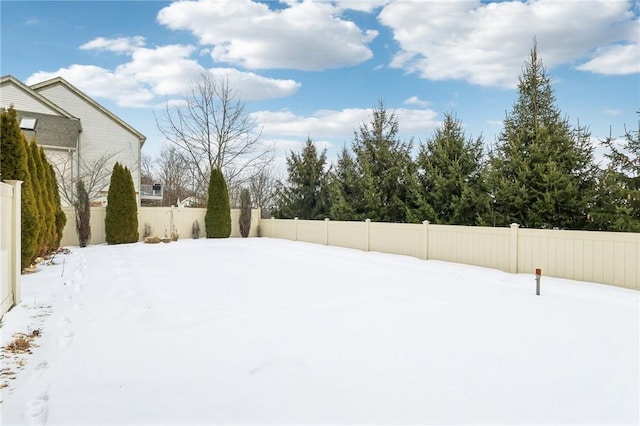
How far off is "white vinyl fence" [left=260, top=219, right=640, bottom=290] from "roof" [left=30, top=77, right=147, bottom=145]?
47.6 ft

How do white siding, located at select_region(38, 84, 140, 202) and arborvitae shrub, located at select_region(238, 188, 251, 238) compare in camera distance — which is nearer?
arborvitae shrub, located at select_region(238, 188, 251, 238)

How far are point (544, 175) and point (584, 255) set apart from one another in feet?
10.5

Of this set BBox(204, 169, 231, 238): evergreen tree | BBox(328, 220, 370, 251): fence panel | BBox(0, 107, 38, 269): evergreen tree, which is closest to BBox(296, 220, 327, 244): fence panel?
BBox(328, 220, 370, 251): fence panel

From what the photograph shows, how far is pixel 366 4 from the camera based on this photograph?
9.82 meters

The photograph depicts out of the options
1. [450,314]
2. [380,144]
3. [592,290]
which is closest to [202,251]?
[380,144]

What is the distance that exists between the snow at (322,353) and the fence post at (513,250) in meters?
1.19

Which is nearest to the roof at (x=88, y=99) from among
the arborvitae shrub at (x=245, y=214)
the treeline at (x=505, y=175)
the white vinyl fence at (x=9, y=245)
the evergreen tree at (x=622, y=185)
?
the arborvitae shrub at (x=245, y=214)

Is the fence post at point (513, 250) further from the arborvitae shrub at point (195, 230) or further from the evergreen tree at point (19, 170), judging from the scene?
the arborvitae shrub at point (195, 230)

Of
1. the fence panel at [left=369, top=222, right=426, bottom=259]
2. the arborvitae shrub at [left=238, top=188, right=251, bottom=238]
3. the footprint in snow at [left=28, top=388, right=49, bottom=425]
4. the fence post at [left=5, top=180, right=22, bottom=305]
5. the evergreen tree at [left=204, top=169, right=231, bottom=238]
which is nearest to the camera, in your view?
the footprint in snow at [left=28, top=388, right=49, bottom=425]

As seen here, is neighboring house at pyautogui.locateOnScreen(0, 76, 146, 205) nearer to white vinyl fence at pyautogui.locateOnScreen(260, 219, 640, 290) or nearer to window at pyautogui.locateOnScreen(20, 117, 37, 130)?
window at pyautogui.locateOnScreen(20, 117, 37, 130)

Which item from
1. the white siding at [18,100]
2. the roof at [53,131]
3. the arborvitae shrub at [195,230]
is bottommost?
the arborvitae shrub at [195,230]

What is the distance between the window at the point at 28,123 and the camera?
17109mm

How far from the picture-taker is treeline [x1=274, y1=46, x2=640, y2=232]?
9.30m

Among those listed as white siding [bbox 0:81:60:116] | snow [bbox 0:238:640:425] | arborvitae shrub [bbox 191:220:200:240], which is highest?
white siding [bbox 0:81:60:116]
